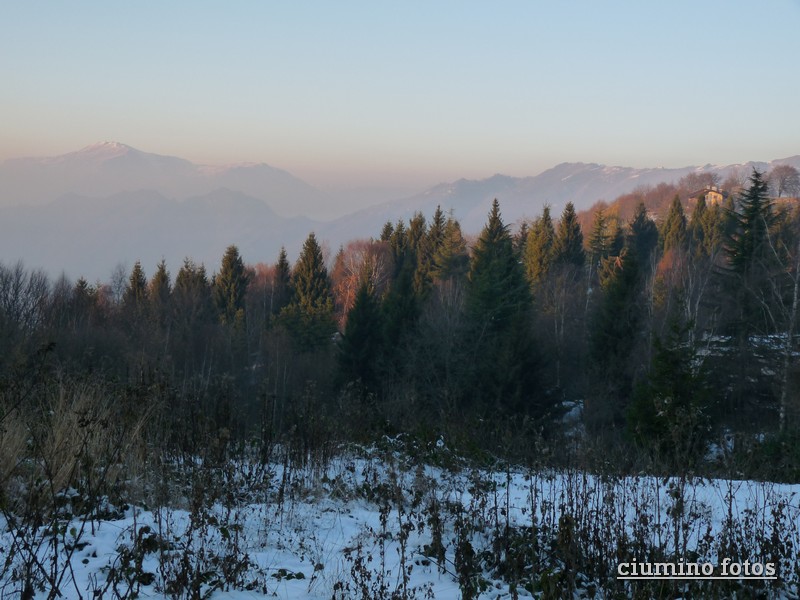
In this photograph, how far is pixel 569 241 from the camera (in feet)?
176

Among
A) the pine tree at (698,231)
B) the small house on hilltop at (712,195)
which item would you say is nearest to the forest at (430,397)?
the pine tree at (698,231)

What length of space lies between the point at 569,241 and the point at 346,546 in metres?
50.0

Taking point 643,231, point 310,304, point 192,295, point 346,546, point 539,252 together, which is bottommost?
point 310,304

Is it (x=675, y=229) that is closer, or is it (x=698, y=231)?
(x=675, y=229)

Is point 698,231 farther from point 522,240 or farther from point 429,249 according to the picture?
point 429,249

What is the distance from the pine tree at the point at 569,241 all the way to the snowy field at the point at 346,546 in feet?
153

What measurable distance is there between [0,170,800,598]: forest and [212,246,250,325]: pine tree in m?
0.17

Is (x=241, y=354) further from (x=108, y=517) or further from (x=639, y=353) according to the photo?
(x=108, y=517)

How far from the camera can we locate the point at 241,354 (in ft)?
140

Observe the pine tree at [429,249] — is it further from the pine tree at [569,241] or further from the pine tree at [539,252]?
the pine tree at [569,241]

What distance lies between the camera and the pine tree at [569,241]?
5291cm

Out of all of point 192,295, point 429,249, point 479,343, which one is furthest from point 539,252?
Result: point 192,295

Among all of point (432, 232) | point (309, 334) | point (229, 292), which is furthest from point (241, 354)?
point (432, 232)

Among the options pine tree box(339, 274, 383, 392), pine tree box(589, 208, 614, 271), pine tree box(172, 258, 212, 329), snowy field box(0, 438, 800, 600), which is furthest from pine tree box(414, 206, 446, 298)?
snowy field box(0, 438, 800, 600)
